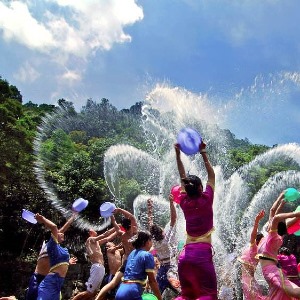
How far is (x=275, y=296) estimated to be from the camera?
512cm

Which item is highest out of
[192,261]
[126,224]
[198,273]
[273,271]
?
[126,224]

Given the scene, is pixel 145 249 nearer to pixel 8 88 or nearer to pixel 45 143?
pixel 45 143

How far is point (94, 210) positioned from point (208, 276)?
1942 centimetres

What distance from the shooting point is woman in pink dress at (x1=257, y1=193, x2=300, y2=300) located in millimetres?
5041

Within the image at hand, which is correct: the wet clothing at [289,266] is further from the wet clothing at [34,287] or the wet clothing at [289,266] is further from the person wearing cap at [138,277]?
the wet clothing at [34,287]

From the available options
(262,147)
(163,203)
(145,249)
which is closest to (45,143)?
(163,203)

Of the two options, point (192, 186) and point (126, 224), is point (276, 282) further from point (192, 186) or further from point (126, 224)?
point (126, 224)

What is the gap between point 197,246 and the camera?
481 cm

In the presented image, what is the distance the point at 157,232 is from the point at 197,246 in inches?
110

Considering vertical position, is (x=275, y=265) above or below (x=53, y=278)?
above

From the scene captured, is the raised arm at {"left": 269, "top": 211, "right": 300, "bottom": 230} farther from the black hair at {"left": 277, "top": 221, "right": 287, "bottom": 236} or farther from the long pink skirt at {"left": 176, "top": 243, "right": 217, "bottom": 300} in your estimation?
the long pink skirt at {"left": 176, "top": 243, "right": 217, "bottom": 300}

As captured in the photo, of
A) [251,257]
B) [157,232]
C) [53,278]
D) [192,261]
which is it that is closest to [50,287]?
[53,278]

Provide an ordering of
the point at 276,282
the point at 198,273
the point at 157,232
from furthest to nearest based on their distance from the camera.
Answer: the point at 157,232 → the point at 276,282 → the point at 198,273

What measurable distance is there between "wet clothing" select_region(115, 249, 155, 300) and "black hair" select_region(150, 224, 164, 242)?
201 cm
